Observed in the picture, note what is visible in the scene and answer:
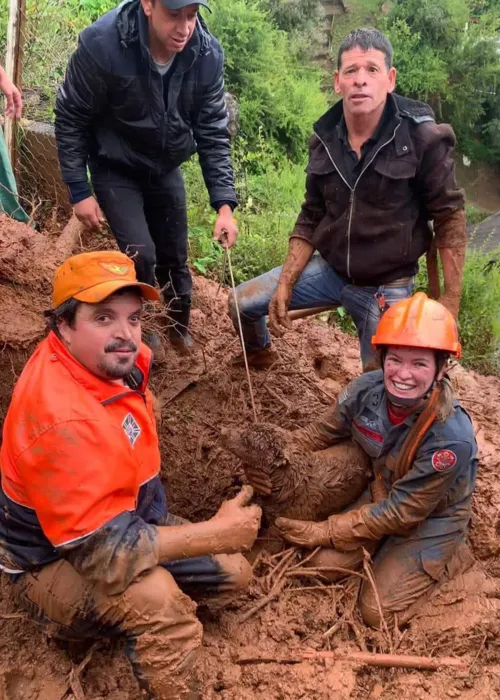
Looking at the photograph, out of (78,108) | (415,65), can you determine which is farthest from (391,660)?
(415,65)

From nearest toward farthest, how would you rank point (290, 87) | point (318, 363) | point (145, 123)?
point (145, 123) < point (318, 363) < point (290, 87)

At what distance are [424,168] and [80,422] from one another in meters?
1.96

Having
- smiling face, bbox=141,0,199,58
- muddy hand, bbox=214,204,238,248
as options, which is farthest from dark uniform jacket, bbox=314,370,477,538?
smiling face, bbox=141,0,199,58

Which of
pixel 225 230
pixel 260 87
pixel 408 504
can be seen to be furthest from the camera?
pixel 260 87

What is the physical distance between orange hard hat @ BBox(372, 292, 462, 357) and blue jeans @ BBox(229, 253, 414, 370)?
547 mm

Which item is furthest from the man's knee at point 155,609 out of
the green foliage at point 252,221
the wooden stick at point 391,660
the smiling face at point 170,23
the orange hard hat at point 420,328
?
the green foliage at point 252,221

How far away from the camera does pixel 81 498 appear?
6.68 ft

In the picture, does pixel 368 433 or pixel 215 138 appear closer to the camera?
pixel 368 433

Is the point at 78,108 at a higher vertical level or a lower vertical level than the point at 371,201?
higher

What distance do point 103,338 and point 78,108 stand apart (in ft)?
4.71

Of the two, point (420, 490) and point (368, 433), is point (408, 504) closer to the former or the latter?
point (420, 490)

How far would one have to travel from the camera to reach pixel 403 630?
2.85 meters

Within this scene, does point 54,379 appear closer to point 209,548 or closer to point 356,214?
point 209,548

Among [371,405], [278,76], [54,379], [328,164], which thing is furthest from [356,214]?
[278,76]
